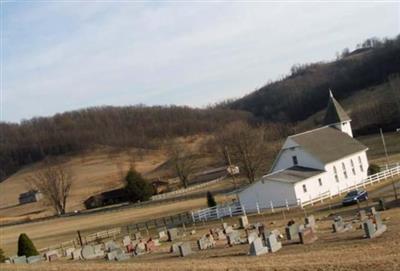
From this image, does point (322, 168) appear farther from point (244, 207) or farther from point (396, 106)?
point (396, 106)

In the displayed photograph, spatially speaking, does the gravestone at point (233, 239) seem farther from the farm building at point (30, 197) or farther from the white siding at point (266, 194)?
the farm building at point (30, 197)

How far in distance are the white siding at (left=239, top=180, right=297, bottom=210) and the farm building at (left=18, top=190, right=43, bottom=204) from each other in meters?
96.2

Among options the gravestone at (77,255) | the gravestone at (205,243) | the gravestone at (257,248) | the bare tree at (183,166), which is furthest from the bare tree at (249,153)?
the gravestone at (257,248)

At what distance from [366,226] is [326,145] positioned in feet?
99.9

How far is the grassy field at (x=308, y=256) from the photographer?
2011 centimetres

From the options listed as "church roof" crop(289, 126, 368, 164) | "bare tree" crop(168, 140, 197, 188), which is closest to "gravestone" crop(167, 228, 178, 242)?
"church roof" crop(289, 126, 368, 164)

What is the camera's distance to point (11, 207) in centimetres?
14100

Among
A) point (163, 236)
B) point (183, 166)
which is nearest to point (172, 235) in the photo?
point (163, 236)

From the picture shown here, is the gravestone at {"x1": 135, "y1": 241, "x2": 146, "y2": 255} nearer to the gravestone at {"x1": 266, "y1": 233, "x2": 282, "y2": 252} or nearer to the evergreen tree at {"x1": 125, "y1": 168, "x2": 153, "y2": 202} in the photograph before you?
the gravestone at {"x1": 266, "y1": 233, "x2": 282, "y2": 252}

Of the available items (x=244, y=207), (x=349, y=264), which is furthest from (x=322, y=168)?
(x=349, y=264)

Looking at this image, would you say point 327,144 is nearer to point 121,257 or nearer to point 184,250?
point 121,257

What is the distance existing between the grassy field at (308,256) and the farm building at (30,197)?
10493 centimetres

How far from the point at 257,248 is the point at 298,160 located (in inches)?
1151

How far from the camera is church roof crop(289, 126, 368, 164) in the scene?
2222 inches
